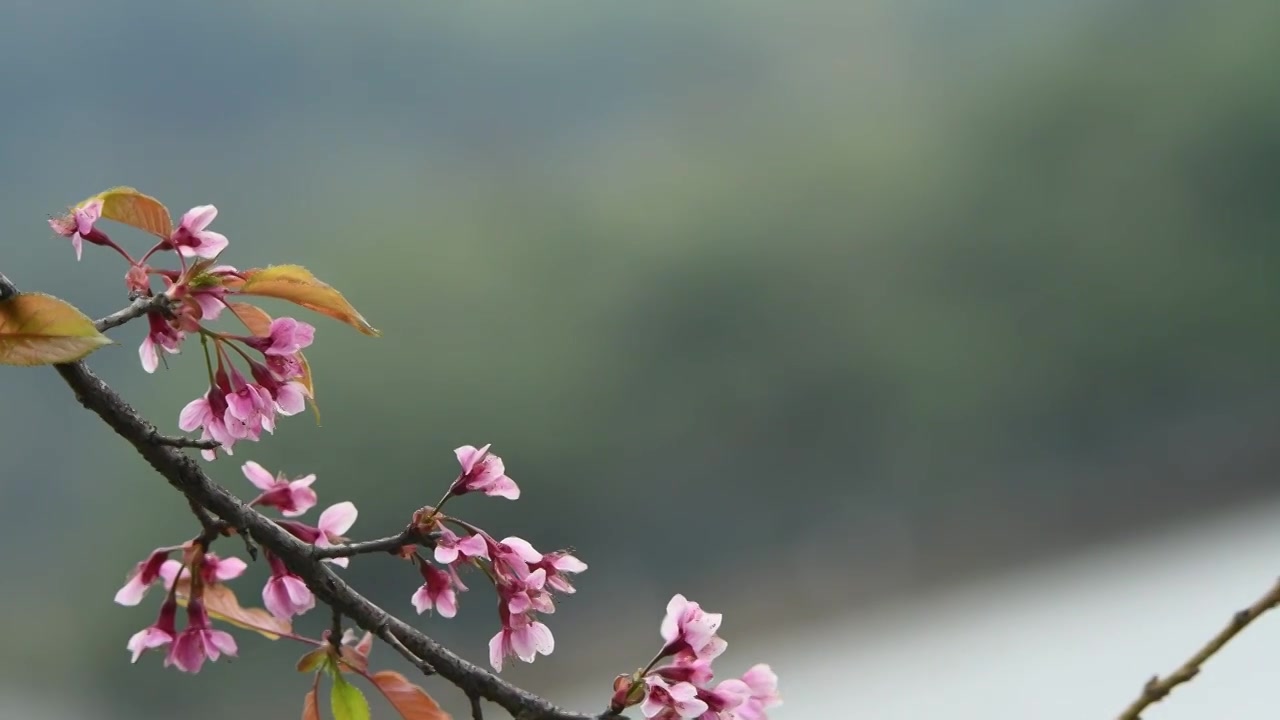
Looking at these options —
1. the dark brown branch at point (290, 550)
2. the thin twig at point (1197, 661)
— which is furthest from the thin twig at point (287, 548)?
the thin twig at point (1197, 661)

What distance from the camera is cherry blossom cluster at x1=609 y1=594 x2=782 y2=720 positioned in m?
0.33

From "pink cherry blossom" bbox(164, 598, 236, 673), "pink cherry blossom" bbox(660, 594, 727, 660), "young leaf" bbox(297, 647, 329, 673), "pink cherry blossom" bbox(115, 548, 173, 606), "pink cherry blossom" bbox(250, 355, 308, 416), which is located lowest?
"pink cherry blossom" bbox(660, 594, 727, 660)

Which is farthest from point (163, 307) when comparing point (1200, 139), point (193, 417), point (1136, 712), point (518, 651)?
point (1200, 139)

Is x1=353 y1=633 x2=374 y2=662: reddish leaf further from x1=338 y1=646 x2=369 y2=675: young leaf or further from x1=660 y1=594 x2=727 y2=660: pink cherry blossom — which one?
x1=660 y1=594 x2=727 y2=660: pink cherry blossom

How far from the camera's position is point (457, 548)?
33 centimetres

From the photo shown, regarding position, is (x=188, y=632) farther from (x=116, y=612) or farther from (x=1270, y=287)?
(x=1270, y=287)

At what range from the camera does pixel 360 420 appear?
1123mm

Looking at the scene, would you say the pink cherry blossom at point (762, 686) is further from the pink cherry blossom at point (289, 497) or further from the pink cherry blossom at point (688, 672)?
the pink cherry blossom at point (289, 497)

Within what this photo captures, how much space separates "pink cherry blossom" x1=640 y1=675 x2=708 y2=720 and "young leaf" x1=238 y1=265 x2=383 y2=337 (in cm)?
15

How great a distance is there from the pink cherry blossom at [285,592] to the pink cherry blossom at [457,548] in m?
0.05

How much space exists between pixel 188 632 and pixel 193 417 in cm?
7

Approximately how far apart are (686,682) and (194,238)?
0.72 ft

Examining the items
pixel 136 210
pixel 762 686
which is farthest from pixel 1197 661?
pixel 136 210

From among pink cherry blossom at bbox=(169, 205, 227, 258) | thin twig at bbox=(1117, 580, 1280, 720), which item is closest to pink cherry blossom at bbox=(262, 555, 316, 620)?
pink cherry blossom at bbox=(169, 205, 227, 258)
